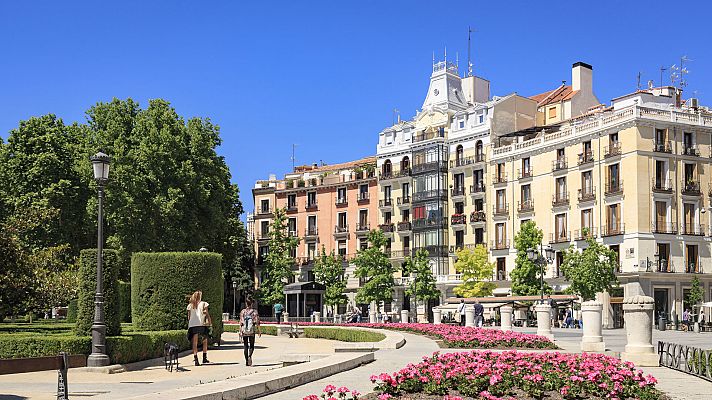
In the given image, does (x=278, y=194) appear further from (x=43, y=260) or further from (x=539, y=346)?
(x=539, y=346)

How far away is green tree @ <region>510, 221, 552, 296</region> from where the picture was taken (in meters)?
59.0

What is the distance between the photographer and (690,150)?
57.1 metres

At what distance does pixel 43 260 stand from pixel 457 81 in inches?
2073

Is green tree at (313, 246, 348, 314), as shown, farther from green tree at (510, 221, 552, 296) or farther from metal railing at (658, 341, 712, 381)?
metal railing at (658, 341, 712, 381)

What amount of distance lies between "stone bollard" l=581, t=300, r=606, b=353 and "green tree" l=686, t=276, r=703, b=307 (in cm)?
3424

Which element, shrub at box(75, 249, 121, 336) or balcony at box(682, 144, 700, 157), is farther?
balcony at box(682, 144, 700, 157)

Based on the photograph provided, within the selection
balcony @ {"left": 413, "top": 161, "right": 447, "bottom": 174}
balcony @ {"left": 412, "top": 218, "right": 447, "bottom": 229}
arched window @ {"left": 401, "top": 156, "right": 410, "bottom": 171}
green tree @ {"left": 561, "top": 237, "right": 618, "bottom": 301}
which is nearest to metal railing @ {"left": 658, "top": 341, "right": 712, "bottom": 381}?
green tree @ {"left": 561, "top": 237, "right": 618, "bottom": 301}

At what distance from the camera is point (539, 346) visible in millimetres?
25094

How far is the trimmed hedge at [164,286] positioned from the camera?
84.3 feet

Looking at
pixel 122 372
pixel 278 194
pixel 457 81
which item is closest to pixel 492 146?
pixel 457 81

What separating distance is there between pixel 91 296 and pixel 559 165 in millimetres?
46711

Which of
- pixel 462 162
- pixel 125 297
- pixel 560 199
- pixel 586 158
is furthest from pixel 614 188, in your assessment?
pixel 125 297

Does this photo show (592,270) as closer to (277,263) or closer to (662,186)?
(662,186)

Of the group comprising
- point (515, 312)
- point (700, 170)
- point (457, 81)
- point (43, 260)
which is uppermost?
point (457, 81)
